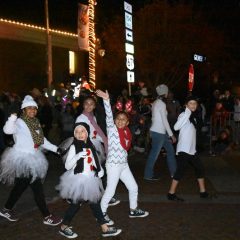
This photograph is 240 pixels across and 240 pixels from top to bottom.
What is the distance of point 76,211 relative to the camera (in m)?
6.75

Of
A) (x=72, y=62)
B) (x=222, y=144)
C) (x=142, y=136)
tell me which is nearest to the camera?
(x=222, y=144)

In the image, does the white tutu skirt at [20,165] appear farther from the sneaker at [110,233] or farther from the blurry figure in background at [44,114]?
the blurry figure in background at [44,114]

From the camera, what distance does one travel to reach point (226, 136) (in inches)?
583

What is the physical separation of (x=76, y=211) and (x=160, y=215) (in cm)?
153

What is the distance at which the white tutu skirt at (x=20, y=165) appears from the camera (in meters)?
7.18

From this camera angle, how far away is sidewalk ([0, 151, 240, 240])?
6.81 metres

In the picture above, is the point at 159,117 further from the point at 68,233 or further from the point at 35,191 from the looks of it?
the point at 68,233

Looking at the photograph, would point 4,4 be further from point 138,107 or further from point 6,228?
point 6,228

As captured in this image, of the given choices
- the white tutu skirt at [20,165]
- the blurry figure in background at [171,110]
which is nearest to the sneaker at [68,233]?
the white tutu skirt at [20,165]

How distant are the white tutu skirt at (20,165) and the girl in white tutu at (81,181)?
590mm

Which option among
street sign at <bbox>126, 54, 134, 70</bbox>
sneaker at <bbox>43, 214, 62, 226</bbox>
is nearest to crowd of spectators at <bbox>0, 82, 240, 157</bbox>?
street sign at <bbox>126, 54, 134, 70</bbox>

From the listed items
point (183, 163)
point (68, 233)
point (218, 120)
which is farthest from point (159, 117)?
point (218, 120)

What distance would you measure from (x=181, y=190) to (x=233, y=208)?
160 cm

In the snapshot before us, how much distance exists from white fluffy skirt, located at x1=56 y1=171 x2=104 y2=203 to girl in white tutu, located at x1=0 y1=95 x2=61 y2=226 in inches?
27.7
